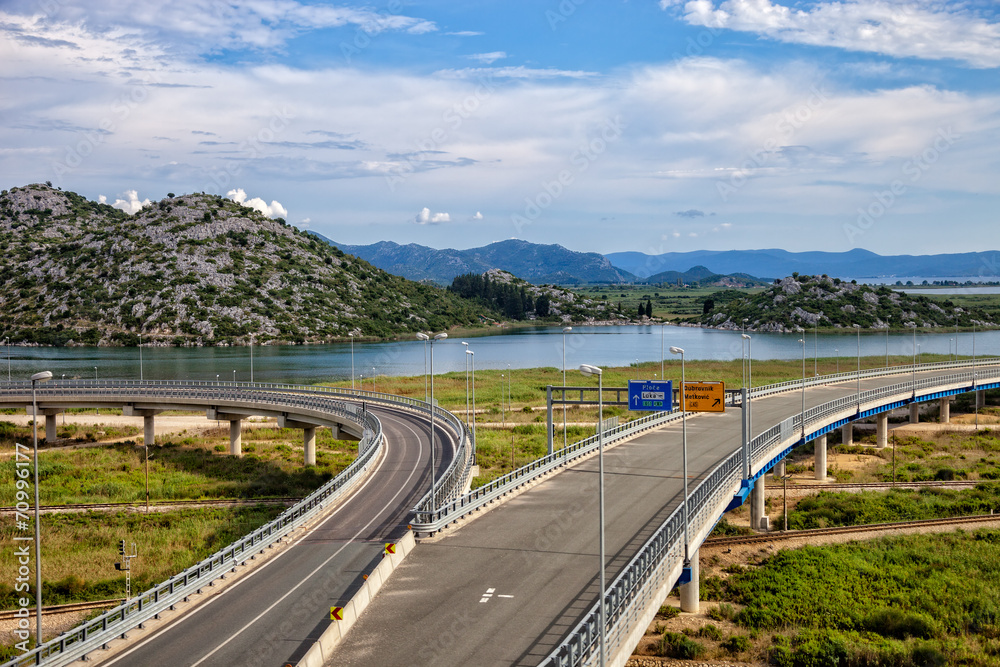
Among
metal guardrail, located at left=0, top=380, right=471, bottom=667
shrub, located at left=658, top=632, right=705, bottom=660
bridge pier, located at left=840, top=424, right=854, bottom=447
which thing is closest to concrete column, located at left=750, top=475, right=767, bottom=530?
metal guardrail, located at left=0, top=380, right=471, bottom=667

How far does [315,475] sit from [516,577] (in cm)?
3674

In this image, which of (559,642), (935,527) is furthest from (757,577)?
(559,642)

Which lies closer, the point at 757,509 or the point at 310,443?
the point at 757,509

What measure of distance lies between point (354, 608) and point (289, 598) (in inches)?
135

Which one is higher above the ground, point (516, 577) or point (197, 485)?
point (516, 577)

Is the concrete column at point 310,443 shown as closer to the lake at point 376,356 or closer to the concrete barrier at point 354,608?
the concrete barrier at point 354,608

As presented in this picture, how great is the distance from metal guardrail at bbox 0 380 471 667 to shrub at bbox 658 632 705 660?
1162 centimetres

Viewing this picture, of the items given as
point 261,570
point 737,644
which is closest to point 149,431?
point 261,570

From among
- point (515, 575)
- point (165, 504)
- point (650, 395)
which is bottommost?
point (165, 504)

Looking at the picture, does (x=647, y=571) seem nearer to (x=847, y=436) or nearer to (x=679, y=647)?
(x=679, y=647)

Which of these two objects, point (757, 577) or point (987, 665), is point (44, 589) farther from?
point (987, 665)

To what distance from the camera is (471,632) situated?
19.0 meters

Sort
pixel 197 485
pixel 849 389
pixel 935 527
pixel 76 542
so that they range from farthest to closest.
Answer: pixel 849 389, pixel 197 485, pixel 935 527, pixel 76 542

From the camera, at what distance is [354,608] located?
20.0 meters
